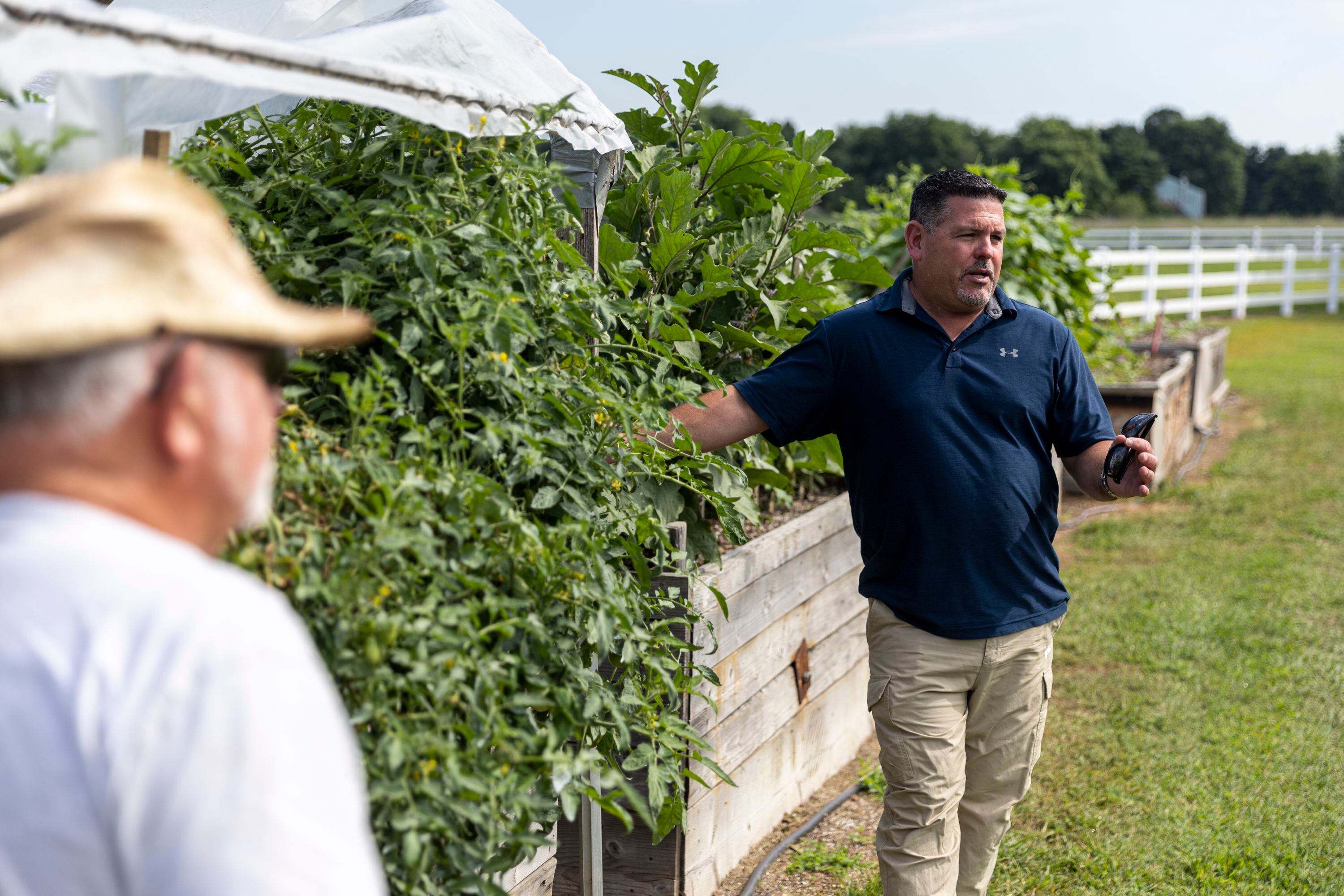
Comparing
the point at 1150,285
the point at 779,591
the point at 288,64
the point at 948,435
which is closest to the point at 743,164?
the point at 948,435

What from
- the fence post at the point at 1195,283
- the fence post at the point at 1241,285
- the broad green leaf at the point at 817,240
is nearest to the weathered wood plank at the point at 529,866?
the broad green leaf at the point at 817,240

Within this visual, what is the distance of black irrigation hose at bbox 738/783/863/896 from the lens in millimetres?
3510

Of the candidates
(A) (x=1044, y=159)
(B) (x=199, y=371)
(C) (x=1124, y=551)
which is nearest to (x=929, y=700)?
(B) (x=199, y=371)

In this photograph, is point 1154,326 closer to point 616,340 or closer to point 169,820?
point 616,340

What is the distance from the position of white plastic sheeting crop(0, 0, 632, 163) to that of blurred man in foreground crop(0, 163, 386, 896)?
2.14 feet

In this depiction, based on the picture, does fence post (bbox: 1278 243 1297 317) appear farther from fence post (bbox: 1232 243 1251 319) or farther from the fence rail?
the fence rail

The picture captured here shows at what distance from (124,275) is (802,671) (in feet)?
10.7

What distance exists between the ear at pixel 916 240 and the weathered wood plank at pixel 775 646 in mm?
1244

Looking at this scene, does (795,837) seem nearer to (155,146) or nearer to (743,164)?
(743,164)

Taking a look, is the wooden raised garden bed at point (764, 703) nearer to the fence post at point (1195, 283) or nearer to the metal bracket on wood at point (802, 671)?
the metal bracket on wood at point (802, 671)

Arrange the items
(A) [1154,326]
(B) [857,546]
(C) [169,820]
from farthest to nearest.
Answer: (A) [1154,326], (B) [857,546], (C) [169,820]

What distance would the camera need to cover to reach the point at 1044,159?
247ft

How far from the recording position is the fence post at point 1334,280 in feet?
76.5

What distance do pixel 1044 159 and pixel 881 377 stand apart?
78141mm
